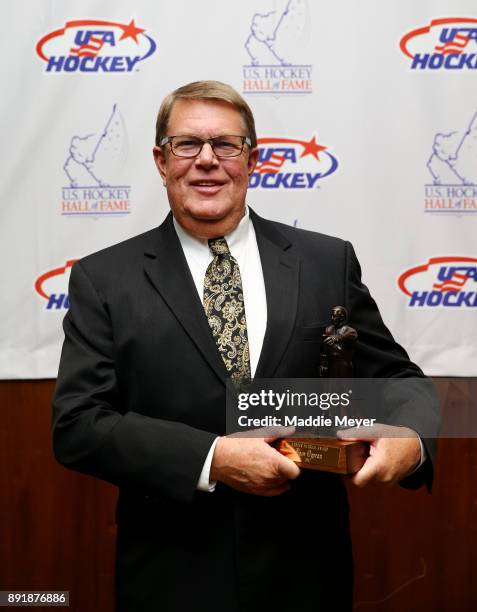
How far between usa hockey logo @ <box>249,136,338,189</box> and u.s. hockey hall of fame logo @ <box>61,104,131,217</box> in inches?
17.5

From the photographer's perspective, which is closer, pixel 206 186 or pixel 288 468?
pixel 288 468

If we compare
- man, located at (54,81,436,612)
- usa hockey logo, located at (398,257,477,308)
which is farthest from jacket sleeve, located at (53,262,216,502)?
usa hockey logo, located at (398,257,477,308)

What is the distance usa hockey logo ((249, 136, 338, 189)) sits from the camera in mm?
2518

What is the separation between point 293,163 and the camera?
8.29ft

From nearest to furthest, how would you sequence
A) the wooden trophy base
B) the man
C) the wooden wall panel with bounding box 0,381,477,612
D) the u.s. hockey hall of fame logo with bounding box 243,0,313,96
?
the wooden trophy base, the man, the u.s. hockey hall of fame logo with bounding box 243,0,313,96, the wooden wall panel with bounding box 0,381,477,612

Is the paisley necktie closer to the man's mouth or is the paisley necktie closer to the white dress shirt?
the white dress shirt

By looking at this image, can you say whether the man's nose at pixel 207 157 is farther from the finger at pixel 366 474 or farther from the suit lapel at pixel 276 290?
the finger at pixel 366 474

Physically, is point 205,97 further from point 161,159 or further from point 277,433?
point 277,433

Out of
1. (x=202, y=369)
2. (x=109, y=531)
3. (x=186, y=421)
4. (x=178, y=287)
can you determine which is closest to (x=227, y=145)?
(x=178, y=287)

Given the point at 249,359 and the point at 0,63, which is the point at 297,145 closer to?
the point at 0,63

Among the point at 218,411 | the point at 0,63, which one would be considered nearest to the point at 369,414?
the point at 218,411

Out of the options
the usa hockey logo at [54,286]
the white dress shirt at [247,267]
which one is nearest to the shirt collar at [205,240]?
the white dress shirt at [247,267]

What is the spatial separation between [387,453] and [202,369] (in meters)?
0.39

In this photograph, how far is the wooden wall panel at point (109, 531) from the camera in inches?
105
